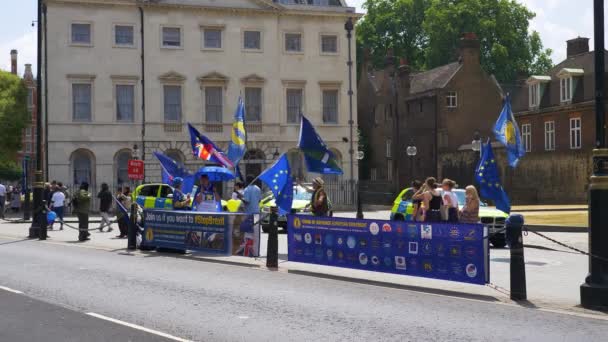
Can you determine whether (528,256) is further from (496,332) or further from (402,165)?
(402,165)

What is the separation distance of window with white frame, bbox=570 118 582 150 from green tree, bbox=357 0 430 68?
2888 centimetres

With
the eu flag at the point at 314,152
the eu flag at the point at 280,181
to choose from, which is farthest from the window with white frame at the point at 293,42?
the eu flag at the point at 280,181

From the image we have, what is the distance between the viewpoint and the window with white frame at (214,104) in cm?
4788

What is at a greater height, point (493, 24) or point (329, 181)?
point (493, 24)

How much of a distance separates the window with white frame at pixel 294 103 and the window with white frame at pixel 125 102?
905 cm

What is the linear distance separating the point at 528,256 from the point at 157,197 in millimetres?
17771

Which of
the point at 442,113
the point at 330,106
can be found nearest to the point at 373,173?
the point at 442,113

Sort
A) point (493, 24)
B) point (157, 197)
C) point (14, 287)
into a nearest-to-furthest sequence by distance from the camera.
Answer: point (14, 287)
point (157, 197)
point (493, 24)

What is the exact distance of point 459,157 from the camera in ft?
186

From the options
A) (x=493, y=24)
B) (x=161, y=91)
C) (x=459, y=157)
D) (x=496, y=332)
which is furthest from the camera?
(x=493, y=24)

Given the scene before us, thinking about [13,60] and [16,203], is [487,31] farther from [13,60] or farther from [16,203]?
[13,60]

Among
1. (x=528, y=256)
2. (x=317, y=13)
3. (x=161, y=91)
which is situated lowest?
(x=528, y=256)

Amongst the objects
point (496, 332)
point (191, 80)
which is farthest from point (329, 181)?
point (496, 332)

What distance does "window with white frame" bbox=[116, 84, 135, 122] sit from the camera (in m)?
46.6
